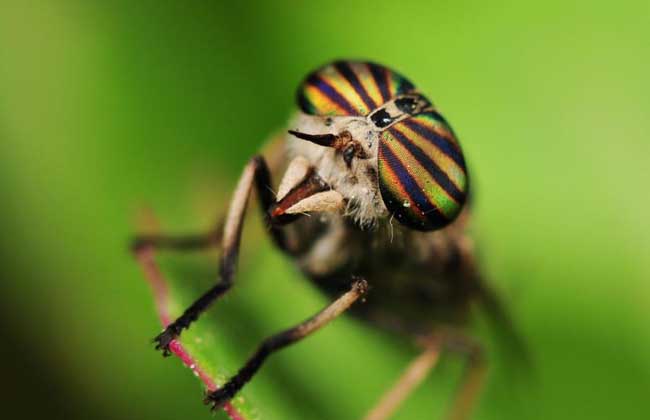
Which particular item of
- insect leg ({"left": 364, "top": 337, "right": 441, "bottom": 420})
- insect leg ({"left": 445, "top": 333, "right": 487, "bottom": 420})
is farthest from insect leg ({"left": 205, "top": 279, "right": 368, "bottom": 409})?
insect leg ({"left": 445, "top": 333, "right": 487, "bottom": 420})

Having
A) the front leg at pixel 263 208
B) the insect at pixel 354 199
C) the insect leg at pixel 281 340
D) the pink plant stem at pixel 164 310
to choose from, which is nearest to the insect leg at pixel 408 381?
the insect at pixel 354 199

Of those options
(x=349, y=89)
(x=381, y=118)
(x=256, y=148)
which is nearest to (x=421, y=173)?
(x=381, y=118)

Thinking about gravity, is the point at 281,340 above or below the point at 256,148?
below

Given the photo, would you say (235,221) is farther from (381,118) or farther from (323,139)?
(381,118)

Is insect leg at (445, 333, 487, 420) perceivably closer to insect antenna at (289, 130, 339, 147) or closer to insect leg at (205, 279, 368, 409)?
insect leg at (205, 279, 368, 409)

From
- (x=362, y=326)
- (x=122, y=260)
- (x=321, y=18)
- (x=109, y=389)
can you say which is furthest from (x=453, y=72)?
(x=109, y=389)

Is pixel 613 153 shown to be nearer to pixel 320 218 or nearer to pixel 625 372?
pixel 625 372

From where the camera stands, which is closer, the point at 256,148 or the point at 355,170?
the point at 355,170
